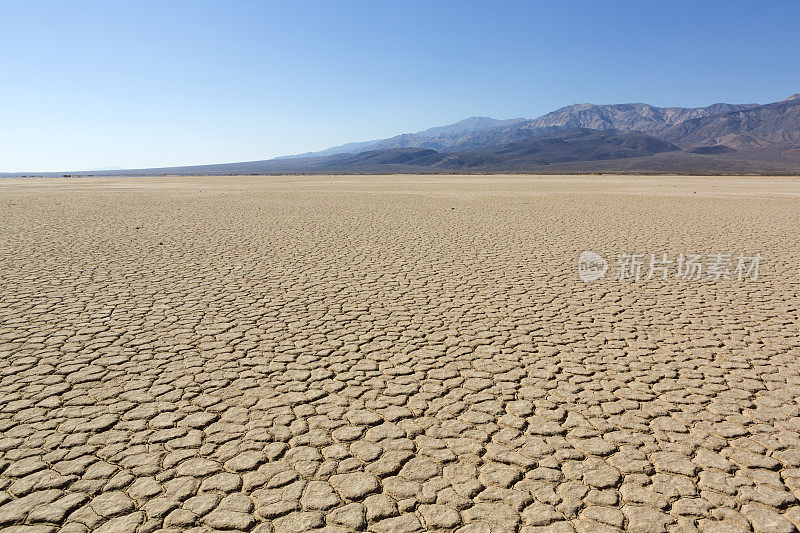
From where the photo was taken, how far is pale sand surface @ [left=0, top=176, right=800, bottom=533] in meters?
2.21

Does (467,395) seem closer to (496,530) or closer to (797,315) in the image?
(496,530)

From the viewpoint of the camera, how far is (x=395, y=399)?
321 centimetres

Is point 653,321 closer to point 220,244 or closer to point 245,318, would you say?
point 245,318

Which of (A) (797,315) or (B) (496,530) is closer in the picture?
(B) (496,530)

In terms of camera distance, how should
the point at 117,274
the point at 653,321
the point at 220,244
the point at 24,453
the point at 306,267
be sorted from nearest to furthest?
the point at 24,453 → the point at 653,321 → the point at 117,274 → the point at 306,267 → the point at 220,244

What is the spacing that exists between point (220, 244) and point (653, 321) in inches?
304

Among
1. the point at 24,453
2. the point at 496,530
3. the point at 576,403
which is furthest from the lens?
the point at 576,403

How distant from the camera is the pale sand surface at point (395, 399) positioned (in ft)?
7.26

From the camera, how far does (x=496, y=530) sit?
206 cm

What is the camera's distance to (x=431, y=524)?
6.87ft

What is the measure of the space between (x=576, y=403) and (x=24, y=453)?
3250mm

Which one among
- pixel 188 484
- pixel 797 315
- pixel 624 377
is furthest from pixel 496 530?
pixel 797 315

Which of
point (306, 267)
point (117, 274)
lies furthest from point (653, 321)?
point (117, 274)

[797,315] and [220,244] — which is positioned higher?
[220,244]
